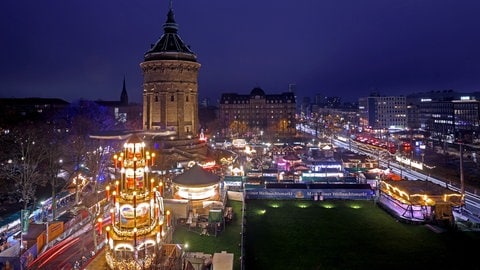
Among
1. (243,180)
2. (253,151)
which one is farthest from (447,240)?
(253,151)

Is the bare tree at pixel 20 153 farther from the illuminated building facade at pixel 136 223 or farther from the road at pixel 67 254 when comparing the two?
the illuminated building facade at pixel 136 223

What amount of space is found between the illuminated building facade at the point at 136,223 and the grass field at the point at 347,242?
17.2 ft

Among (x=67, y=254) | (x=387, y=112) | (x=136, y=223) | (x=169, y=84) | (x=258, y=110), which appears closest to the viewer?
(x=136, y=223)

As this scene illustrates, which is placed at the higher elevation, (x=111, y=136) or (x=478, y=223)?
(x=111, y=136)

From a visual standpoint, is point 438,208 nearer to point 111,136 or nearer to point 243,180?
point 243,180

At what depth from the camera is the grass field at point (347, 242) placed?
18641mm

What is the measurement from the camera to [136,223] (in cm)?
1695

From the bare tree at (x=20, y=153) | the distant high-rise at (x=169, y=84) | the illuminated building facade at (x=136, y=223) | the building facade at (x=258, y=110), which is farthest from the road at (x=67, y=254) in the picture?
the building facade at (x=258, y=110)

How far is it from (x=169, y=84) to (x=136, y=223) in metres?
33.9

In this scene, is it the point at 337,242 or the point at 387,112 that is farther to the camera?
the point at 387,112

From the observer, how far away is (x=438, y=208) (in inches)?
996

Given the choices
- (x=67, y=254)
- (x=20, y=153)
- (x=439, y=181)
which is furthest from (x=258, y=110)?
(x=67, y=254)

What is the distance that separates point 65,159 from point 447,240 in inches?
1560

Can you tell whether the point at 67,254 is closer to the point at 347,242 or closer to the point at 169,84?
the point at 347,242
